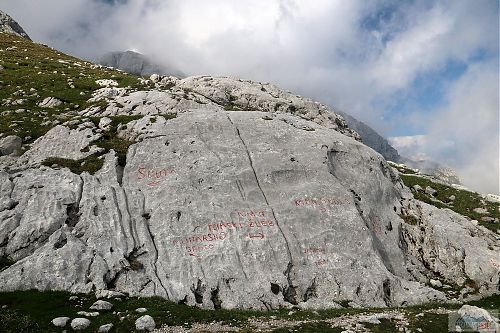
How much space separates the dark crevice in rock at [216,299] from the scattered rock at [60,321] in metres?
10.4

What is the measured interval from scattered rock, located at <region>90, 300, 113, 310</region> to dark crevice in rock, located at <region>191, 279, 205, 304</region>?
20.8ft

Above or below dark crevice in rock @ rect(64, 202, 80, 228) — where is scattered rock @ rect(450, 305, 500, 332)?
below

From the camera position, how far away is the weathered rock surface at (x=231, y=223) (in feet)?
102

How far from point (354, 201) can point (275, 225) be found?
10215mm

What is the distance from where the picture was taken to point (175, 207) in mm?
36250

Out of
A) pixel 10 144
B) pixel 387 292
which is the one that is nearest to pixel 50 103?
pixel 10 144

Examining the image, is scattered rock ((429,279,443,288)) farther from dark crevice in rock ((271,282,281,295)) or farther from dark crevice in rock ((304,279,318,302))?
dark crevice in rock ((271,282,281,295))

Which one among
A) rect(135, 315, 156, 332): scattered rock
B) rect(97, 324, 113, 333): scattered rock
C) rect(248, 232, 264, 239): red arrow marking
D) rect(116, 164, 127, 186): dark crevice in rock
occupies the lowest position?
rect(97, 324, 113, 333): scattered rock

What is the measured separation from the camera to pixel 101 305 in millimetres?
26297

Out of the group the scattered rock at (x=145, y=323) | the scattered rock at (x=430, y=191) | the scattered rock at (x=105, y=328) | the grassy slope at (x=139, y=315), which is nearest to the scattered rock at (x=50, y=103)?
the grassy slope at (x=139, y=315)

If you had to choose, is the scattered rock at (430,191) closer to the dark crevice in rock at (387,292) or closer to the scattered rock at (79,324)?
the dark crevice in rock at (387,292)

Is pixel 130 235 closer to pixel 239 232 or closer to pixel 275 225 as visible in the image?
pixel 239 232

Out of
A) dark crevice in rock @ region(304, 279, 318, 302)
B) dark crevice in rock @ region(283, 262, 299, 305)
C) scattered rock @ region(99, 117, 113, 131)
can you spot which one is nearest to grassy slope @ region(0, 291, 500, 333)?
dark crevice in rock @ region(283, 262, 299, 305)

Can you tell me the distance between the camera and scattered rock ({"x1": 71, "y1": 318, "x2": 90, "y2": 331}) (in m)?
23.6
